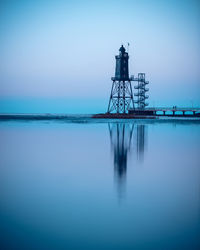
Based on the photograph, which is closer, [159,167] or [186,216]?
[186,216]

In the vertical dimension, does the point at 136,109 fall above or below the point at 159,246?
above

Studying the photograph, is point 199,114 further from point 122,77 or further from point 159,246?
point 159,246

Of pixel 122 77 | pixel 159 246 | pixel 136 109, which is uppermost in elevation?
pixel 122 77

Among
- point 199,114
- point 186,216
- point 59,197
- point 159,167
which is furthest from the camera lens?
point 199,114

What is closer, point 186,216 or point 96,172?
point 186,216

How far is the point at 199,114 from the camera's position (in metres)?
59.4

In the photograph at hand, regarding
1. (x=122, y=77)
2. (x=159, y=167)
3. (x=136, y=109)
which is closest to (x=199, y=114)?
(x=136, y=109)

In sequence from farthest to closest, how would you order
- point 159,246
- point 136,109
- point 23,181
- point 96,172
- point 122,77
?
point 136,109 → point 122,77 → point 96,172 → point 23,181 → point 159,246

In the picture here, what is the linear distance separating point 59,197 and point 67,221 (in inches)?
43.0

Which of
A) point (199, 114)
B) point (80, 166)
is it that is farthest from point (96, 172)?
point (199, 114)

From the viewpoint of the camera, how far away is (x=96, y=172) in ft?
22.6

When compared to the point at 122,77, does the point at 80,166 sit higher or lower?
lower

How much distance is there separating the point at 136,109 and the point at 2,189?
4971cm

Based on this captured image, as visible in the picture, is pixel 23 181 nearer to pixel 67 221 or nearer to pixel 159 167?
pixel 67 221
